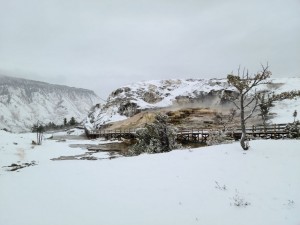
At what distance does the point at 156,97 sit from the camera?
124 m

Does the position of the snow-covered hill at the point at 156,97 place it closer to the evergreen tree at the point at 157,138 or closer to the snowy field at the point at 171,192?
the evergreen tree at the point at 157,138

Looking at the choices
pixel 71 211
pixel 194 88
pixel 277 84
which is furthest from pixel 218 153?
pixel 194 88

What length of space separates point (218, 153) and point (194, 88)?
4140 inches

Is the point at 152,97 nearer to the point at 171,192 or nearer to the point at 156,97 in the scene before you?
the point at 156,97

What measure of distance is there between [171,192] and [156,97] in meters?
113

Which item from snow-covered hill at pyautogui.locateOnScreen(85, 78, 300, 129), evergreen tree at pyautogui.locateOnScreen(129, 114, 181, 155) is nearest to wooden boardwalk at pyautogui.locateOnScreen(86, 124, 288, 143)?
evergreen tree at pyautogui.locateOnScreen(129, 114, 181, 155)

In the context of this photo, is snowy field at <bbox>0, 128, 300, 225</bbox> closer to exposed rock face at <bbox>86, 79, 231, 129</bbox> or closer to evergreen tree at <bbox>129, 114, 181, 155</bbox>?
evergreen tree at <bbox>129, 114, 181, 155</bbox>

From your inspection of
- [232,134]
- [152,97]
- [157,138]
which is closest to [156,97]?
[152,97]

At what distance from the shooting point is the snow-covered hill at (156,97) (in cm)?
11038

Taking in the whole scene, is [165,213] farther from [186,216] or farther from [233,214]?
[233,214]

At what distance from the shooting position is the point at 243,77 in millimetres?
17562

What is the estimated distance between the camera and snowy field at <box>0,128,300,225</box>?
942cm

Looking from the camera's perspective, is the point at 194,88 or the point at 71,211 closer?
the point at 71,211

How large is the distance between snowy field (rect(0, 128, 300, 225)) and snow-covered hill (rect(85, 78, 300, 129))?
89028 mm
